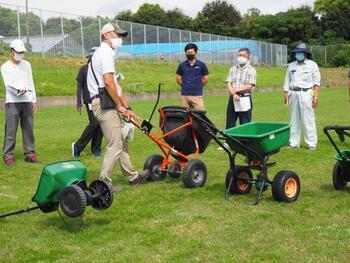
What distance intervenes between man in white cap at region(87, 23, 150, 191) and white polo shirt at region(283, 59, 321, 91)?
4741 millimetres

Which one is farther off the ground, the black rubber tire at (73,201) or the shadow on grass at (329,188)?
the black rubber tire at (73,201)

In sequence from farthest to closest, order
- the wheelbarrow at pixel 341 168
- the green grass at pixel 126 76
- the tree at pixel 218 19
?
the tree at pixel 218 19, the green grass at pixel 126 76, the wheelbarrow at pixel 341 168

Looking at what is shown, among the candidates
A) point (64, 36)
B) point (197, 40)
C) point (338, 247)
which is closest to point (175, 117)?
point (338, 247)

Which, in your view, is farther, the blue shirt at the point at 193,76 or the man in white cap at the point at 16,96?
the blue shirt at the point at 193,76

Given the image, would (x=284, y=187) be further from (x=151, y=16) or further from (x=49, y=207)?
(x=151, y=16)

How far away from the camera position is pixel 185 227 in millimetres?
6074

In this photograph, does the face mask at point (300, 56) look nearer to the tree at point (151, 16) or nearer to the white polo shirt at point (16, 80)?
the white polo shirt at point (16, 80)

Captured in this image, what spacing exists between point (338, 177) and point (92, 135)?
5001mm

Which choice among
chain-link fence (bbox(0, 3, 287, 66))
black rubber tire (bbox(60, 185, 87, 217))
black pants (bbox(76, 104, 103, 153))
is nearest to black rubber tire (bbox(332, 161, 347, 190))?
black rubber tire (bbox(60, 185, 87, 217))

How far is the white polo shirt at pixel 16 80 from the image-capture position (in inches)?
386

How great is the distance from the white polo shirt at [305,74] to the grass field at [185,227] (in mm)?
2709

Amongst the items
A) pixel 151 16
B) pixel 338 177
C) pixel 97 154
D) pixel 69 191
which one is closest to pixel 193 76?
pixel 97 154

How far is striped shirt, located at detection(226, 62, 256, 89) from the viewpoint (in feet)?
36.5

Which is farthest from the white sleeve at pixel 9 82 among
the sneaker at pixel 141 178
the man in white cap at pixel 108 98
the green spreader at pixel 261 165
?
the green spreader at pixel 261 165
